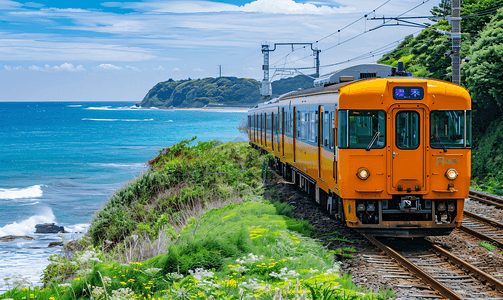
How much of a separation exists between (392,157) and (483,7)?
78.2 feet

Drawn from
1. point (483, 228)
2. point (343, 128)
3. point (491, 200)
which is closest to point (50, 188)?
point (491, 200)

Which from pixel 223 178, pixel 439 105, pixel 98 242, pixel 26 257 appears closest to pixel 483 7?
pixel 223 178

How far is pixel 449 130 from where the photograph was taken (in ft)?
30.8

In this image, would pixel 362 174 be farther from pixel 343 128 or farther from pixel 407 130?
pixel 407 130

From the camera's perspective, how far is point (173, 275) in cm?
608

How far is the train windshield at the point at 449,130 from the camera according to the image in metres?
9.34

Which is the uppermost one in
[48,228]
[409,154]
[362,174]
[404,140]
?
[404,140]

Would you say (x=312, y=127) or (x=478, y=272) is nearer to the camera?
(x=478, y=272)

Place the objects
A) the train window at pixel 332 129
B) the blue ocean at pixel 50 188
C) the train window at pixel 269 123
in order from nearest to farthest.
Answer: the train window at pixel 332 129
the blue ocean at pixel 50 188
the train window at pixel 269 123

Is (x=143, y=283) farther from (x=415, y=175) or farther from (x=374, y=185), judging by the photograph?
(x=415, y=175)

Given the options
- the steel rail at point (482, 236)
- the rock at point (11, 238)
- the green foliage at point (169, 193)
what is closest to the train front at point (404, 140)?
the steel rail at point (482, 236)

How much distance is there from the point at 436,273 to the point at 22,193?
114 ft

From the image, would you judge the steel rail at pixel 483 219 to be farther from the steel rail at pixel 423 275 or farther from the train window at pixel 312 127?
the train window at pixel 312 127

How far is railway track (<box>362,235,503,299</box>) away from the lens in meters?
6.79
